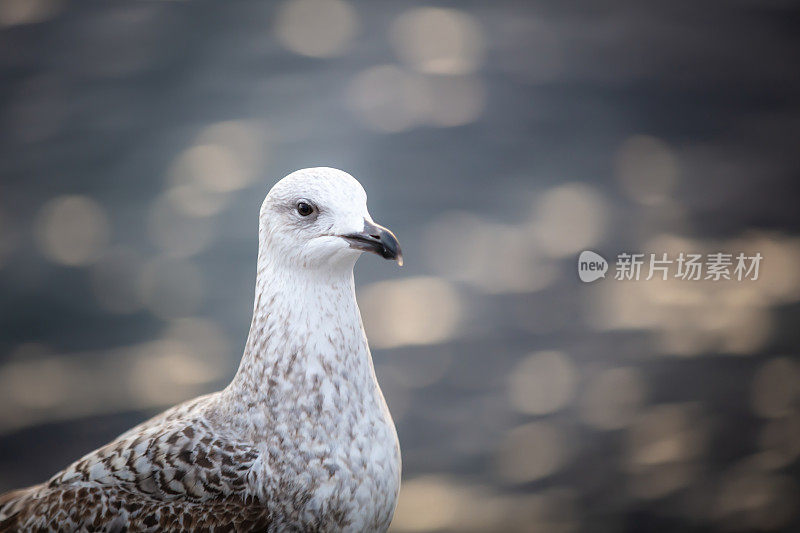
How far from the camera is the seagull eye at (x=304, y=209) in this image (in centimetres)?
90

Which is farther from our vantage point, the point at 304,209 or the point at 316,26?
the point at 316,26

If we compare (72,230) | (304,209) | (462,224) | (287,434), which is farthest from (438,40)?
(287,434)

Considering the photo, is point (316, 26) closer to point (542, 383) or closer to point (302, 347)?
point (302, 347)

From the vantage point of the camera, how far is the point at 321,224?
892 millimetres

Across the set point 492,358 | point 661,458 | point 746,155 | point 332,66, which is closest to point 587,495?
point 661,458

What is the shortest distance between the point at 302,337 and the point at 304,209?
0.60 ft

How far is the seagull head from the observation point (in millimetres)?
874

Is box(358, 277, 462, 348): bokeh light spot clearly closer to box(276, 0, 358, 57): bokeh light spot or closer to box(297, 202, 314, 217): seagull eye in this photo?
box(276, 0, 358, 57): bokeh light spot

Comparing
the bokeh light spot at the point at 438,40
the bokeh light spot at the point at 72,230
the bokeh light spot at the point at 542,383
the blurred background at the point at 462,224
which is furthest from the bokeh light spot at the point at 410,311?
the bokeh light spot at the point at 72,230

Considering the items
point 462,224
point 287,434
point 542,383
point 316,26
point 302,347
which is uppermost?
point 316,26

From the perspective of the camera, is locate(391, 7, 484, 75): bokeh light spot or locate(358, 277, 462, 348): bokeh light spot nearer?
locate(391, 7, 484, 75): bokeh light spot

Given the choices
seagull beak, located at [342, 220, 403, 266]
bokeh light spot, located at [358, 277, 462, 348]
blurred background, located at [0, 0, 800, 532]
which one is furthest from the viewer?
bokeh light spot, located at [358, 277, 462, 348]

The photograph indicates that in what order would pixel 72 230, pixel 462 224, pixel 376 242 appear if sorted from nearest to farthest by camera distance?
pixel 376 242, pixel 72 230, pixel 462 224

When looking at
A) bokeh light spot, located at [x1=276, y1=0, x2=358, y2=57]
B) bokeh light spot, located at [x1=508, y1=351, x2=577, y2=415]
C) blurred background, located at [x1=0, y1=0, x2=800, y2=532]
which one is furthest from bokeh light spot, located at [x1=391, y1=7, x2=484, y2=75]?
bokeh light spot, located at [x1=508, y1=351, x2=577, y2=415]
